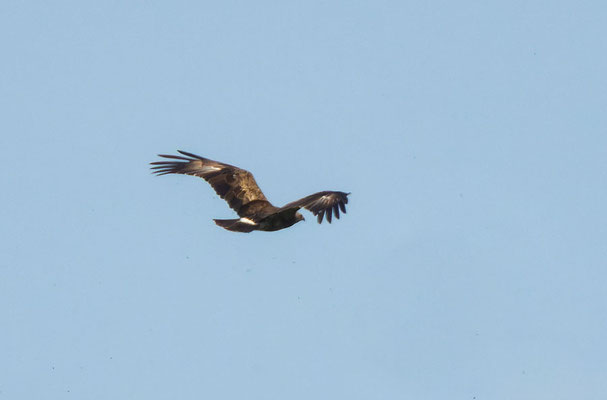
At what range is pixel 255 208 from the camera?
68.9ft

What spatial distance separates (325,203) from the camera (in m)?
19.0

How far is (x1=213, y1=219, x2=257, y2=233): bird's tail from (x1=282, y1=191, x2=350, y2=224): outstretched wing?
1112mm

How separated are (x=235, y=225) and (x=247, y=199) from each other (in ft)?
4.98

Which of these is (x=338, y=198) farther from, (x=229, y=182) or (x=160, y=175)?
(x=160, y=175)

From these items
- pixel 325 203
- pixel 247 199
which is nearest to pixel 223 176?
pixel 247 199

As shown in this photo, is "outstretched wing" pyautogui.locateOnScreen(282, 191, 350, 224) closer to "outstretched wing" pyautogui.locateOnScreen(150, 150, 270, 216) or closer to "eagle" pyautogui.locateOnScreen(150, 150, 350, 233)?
"eagle" pyautogui.locateOnScreen(150, 150, 350, 233)

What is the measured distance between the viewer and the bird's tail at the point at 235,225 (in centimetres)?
1975

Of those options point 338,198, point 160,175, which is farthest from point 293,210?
point 160,175

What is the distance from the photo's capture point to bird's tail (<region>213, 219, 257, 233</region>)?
1975 centimetres

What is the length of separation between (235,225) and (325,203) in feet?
6.56

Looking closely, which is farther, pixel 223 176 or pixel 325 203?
pixel 223 176

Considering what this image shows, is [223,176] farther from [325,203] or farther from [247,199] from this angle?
[325,203]

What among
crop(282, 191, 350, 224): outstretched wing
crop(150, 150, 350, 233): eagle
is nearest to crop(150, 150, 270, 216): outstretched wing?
crop(150, 150, 350, 233): eagle

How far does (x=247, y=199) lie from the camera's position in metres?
21.3
